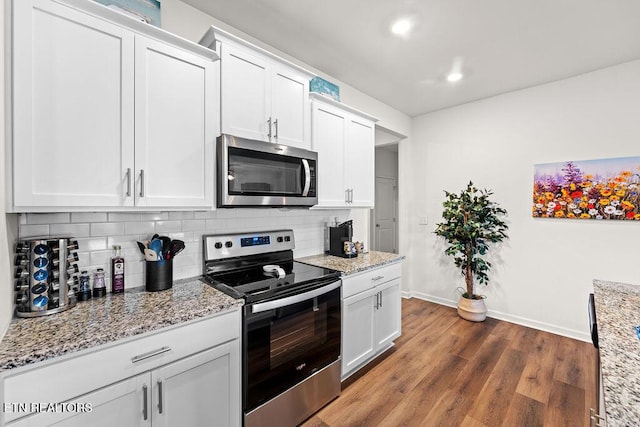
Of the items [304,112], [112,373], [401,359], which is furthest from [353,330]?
[304,112]

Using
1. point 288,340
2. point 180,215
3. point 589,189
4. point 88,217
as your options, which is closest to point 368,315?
point 288,340

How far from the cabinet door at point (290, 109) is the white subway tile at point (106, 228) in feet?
3.57

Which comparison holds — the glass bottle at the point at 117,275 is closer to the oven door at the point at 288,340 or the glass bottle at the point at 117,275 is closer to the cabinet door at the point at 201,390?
the cabinet door at the point at 201,390

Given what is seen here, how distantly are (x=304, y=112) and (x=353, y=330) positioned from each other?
1.78 m

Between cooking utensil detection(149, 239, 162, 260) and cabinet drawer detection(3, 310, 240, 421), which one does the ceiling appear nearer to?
cooking utensil detection(149, 239, 162, 260)

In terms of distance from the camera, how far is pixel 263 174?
1840 mm

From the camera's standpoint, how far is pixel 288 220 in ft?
8.11

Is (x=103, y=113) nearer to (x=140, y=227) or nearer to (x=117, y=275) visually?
(x=140, y=227)

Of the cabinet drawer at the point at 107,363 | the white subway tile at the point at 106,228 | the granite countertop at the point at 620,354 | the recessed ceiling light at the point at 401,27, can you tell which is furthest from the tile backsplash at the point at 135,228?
the granite countertop at the point at 620,354

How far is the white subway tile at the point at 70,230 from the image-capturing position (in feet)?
4.58

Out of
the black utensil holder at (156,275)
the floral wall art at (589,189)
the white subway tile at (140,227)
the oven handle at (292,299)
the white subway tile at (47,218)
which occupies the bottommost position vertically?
the oven handle at (292,299)

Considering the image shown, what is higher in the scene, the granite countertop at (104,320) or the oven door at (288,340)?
the granite countertop at (104,320)

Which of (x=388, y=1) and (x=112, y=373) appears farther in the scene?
(x=388, y=1)

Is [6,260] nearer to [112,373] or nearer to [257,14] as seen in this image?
[112,373]
